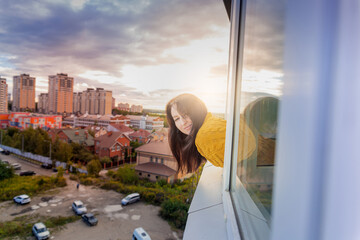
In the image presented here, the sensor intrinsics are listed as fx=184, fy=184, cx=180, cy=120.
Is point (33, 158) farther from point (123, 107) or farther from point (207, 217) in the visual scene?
point (207, 217)

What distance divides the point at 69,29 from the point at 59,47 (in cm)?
47

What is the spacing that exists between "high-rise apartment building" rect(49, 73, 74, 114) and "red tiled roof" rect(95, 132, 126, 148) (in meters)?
1.45

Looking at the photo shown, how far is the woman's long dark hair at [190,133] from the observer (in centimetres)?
141

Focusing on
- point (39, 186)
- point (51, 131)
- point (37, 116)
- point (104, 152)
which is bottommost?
point (39, 186)

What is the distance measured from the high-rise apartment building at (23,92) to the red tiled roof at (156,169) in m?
3.38

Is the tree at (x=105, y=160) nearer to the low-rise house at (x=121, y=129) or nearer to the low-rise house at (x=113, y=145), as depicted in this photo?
the low-rise house at (x=113, y=145)

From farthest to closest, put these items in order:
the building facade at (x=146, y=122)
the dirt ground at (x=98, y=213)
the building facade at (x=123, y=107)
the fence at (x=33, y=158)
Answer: the building facade at (x=123, y=107), the fence at (x=33, y=158), the building facade at (x=146, y=122), the dirt ground at (x=98, y=213)

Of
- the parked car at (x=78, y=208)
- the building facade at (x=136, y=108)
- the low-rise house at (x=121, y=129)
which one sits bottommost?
the parked car at (x=78, y=208)

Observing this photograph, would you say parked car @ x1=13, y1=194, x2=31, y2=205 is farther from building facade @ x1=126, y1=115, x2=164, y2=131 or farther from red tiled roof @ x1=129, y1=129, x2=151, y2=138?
building facade @ x1=126, y1=115, x2=164, y2=131

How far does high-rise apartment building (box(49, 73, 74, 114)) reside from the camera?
4.42 metres

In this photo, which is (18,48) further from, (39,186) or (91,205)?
(91,205)

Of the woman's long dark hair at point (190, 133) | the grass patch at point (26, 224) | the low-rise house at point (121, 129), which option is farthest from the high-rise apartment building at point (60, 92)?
the woman's long dark hair at point (190, 133)

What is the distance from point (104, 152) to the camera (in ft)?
12.2

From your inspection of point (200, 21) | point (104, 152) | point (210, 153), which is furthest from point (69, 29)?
point (210, 153)
